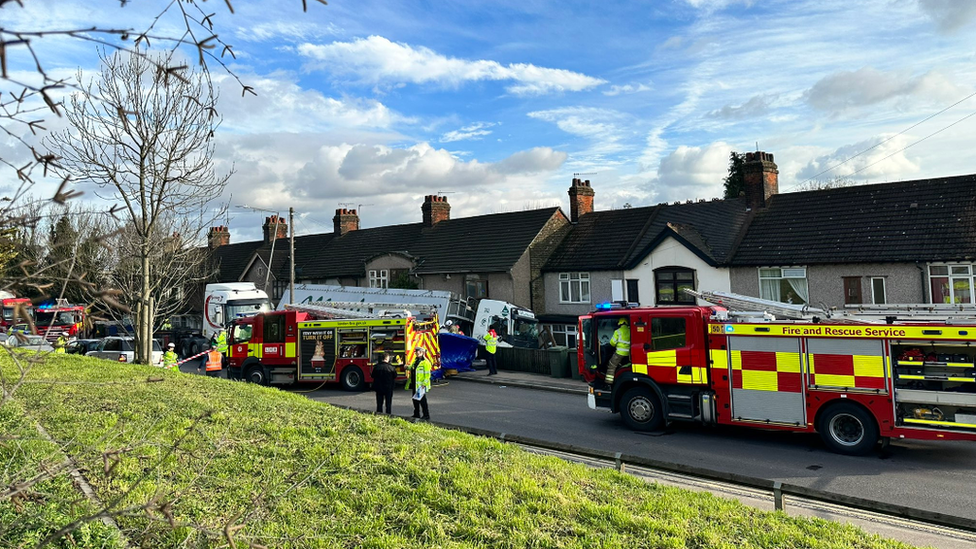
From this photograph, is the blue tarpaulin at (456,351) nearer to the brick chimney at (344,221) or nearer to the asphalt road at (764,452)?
the asphalt road at (764,452)

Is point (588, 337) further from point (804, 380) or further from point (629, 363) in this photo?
point (804, 380)

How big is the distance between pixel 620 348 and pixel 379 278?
923 inches

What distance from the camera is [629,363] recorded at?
13.7 metres

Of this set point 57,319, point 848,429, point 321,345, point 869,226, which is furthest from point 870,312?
point 57,319

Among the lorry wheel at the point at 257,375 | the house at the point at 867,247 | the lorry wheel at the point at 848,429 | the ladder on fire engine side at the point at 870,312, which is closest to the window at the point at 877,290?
the house at the point at 867,247

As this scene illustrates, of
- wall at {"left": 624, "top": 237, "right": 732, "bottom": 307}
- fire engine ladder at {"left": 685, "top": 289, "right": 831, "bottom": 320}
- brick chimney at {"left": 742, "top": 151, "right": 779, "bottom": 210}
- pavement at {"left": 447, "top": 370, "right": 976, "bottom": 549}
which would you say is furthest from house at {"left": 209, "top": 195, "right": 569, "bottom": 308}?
pavement at {"left": 447, "top": 370, "right": 976, "bottom": 549}

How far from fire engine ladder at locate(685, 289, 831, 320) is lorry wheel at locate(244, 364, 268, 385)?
13201 millimetres

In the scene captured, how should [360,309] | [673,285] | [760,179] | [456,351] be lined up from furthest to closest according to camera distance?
1. [760,179]
2. [673,285]
3. [360,309]
4. [456,351]

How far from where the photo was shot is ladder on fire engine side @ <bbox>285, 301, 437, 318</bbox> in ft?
69.0

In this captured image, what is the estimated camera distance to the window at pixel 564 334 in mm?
27406

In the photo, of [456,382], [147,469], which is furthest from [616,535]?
[456,382]

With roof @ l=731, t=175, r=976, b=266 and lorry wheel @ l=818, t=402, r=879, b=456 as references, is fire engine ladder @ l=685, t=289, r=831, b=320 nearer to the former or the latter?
lorry wheel @ l=818, t=402, r=879, b=456

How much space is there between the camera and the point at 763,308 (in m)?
13.8

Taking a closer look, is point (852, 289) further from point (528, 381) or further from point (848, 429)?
point (848, 429)
